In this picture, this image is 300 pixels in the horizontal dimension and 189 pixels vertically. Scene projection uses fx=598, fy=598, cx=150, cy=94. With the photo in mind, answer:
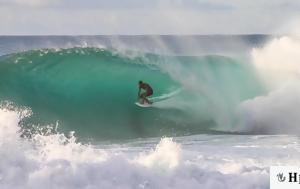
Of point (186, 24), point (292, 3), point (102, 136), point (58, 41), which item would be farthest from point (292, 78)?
point (58, 41)

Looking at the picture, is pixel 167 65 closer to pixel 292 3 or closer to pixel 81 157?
pixel 292 3

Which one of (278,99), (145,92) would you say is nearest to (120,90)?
(145,92)

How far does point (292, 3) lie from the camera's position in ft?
23.6

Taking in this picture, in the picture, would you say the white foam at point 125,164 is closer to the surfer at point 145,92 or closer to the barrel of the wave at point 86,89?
the barrel of the wave at point 86,89

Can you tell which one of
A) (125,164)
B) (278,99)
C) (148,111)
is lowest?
(125,164)

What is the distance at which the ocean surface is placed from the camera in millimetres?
5473

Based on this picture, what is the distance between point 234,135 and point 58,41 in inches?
95.9

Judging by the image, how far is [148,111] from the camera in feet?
21.8

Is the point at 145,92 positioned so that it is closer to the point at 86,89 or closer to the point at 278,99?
the point at 86,89

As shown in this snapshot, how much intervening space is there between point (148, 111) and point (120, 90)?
0.47m

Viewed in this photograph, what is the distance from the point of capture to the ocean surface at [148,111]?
5.47 m

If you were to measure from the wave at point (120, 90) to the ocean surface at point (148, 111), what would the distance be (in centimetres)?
1

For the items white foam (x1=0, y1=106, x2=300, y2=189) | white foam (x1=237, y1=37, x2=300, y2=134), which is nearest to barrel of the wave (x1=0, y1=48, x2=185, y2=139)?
white foam (x1=0, y1=106, x2=300, y2=189)

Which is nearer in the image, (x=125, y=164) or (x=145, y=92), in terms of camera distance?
(x=125, y=164)
